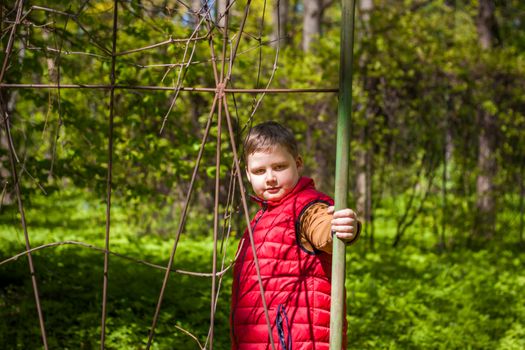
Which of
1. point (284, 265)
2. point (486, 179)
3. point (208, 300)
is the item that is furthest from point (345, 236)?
point (486, 179)

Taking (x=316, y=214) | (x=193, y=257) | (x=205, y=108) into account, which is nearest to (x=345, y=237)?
(x=316, y=214)

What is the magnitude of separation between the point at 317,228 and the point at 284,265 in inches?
7.9

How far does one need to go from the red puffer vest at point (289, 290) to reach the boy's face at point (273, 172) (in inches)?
2.4

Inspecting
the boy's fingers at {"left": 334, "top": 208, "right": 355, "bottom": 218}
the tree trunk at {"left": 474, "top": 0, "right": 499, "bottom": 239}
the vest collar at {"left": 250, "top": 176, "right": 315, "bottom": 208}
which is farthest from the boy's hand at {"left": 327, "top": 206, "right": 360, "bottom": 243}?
the tree trunk at {"left": 474, "top": 0, "right": 499, "bottom": 239}

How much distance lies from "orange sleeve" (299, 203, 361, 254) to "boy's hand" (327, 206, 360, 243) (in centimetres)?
4

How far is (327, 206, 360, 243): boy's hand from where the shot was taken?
1.76 m

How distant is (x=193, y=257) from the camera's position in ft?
21.5

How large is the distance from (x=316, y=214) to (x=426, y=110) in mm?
5773

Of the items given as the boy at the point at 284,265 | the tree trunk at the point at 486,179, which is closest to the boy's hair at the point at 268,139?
the boy at the point at 284,265

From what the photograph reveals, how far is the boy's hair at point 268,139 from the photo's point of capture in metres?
2.12

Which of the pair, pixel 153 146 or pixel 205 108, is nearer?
pixel 153 146

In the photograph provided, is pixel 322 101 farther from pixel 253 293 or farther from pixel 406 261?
pixel 253 293

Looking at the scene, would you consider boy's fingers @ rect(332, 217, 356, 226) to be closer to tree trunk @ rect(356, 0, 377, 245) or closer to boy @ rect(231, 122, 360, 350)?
boy @ rect(231, 122, 360, 350)

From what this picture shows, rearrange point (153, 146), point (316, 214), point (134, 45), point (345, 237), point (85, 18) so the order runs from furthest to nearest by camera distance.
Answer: point (134, 45)
point (153, 146)
point (85, 18)
point (316, 214)
point (345, 237)
